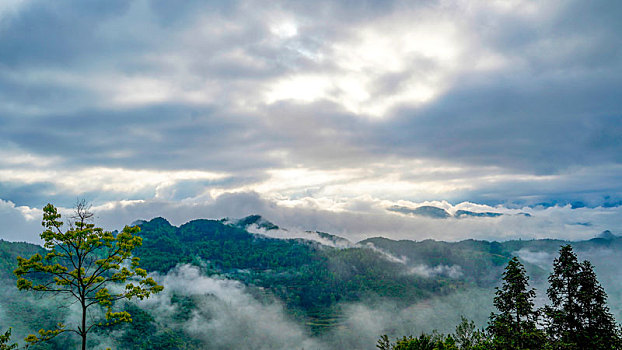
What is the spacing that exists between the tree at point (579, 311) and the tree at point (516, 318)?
7.10 ft

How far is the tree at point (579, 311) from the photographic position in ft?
120

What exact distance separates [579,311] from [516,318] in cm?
603

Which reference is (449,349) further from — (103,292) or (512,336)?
(103,292)

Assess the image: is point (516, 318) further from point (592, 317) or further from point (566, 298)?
point (592, 317)

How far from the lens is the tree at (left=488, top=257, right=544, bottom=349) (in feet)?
119

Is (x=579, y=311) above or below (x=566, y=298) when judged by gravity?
below

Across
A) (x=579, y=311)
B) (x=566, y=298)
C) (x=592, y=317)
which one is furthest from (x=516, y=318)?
(x=592, y=317)

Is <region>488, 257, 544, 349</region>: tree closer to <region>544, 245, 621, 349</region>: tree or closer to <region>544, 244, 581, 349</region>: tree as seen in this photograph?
<region>544, 245, 621, 349</region>: tree

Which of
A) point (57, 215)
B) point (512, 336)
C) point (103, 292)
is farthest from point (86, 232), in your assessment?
point (512, 336)

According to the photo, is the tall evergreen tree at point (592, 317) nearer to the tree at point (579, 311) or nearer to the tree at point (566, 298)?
the tree at point (579, 311)

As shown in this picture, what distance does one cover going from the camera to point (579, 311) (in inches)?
1489

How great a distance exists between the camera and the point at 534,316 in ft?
127

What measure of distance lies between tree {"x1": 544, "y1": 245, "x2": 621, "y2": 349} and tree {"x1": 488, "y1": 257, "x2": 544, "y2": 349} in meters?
2.16

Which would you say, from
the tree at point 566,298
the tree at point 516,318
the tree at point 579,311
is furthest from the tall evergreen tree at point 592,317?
the tree at point 516,318
